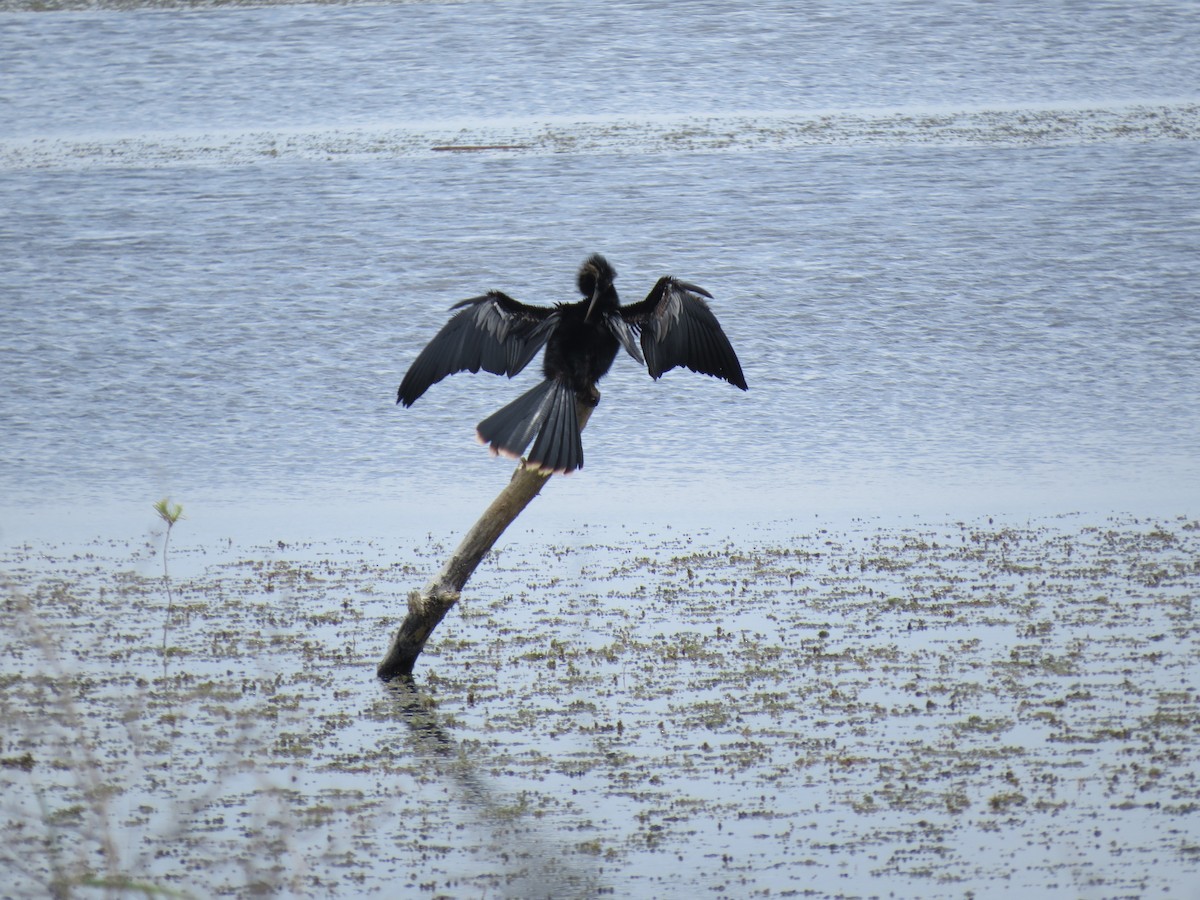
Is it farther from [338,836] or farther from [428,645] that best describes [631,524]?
[338,836]

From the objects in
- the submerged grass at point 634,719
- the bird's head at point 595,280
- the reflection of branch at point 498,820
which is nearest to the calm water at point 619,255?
the submerged grass at point 634,719

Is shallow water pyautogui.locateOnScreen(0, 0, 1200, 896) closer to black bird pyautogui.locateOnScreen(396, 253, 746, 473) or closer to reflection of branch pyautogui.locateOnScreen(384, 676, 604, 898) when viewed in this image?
reflection of branch pyautogui.locateOnScreen(384, 676, 604, 898)

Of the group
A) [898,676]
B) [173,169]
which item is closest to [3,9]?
[173,169]

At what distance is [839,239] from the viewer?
11859 millimetres

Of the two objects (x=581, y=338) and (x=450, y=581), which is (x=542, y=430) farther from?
(x=450, y=581)

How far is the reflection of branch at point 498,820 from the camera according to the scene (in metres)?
3.87

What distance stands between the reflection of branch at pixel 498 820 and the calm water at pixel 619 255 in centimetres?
260

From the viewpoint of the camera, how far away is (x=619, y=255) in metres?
11.6

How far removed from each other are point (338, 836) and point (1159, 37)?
1405 centimetres

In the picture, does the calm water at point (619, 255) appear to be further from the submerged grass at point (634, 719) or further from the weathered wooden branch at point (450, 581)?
the weathered wooden branch at point (450, 581)

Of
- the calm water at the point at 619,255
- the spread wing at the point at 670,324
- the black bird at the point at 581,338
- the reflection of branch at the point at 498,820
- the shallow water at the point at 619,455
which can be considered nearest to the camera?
the reflection of branch at the point at 498,820

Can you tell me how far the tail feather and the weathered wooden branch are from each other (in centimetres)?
9

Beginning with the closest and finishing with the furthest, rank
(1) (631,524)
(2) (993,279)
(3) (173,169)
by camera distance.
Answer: (1) (631,524)
(2) (993,279)
(3) (173,169)

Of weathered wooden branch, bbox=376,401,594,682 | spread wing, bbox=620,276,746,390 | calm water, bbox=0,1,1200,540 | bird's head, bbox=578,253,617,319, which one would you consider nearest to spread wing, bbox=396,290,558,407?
bird's head, bbox=578,253,617,319
